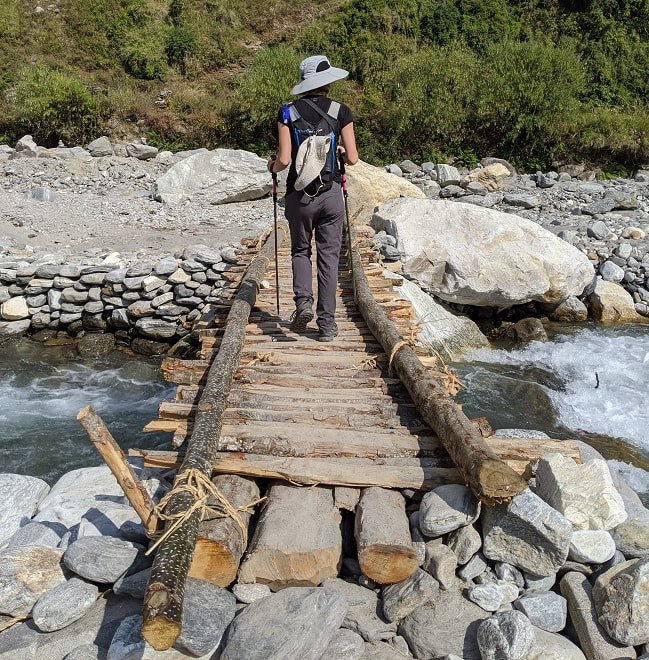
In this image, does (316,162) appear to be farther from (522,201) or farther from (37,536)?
(522,201)

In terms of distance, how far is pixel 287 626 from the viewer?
2098 mm

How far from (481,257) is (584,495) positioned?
7.06m

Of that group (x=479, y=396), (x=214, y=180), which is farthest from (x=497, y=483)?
(x=214, y=180)

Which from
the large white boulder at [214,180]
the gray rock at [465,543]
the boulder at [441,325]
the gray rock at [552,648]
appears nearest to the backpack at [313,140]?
the gray rock at [465,543]

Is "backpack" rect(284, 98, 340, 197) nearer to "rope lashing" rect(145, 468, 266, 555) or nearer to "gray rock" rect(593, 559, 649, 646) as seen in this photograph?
"rope lashing" rect(145, 468, 266, 555)

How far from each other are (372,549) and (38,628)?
1452 mm

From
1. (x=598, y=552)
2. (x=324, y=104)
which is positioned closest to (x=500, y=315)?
(x=324, y=104)

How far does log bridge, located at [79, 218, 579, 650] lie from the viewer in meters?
2.45

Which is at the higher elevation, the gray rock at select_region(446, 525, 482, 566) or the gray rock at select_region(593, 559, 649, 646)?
the gray rock at select_region(593, 559, 649, 646)

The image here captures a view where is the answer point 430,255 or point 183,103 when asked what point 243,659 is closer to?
point 430,255

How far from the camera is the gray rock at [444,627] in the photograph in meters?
2.22

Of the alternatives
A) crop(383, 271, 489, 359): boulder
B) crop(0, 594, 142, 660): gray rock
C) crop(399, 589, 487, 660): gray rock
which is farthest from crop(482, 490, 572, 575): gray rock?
crop(383, 271, 489, 359): boulder

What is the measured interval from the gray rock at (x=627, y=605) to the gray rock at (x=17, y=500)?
3130mm

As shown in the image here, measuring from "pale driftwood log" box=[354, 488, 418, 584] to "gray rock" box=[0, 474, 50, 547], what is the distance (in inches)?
84.1
